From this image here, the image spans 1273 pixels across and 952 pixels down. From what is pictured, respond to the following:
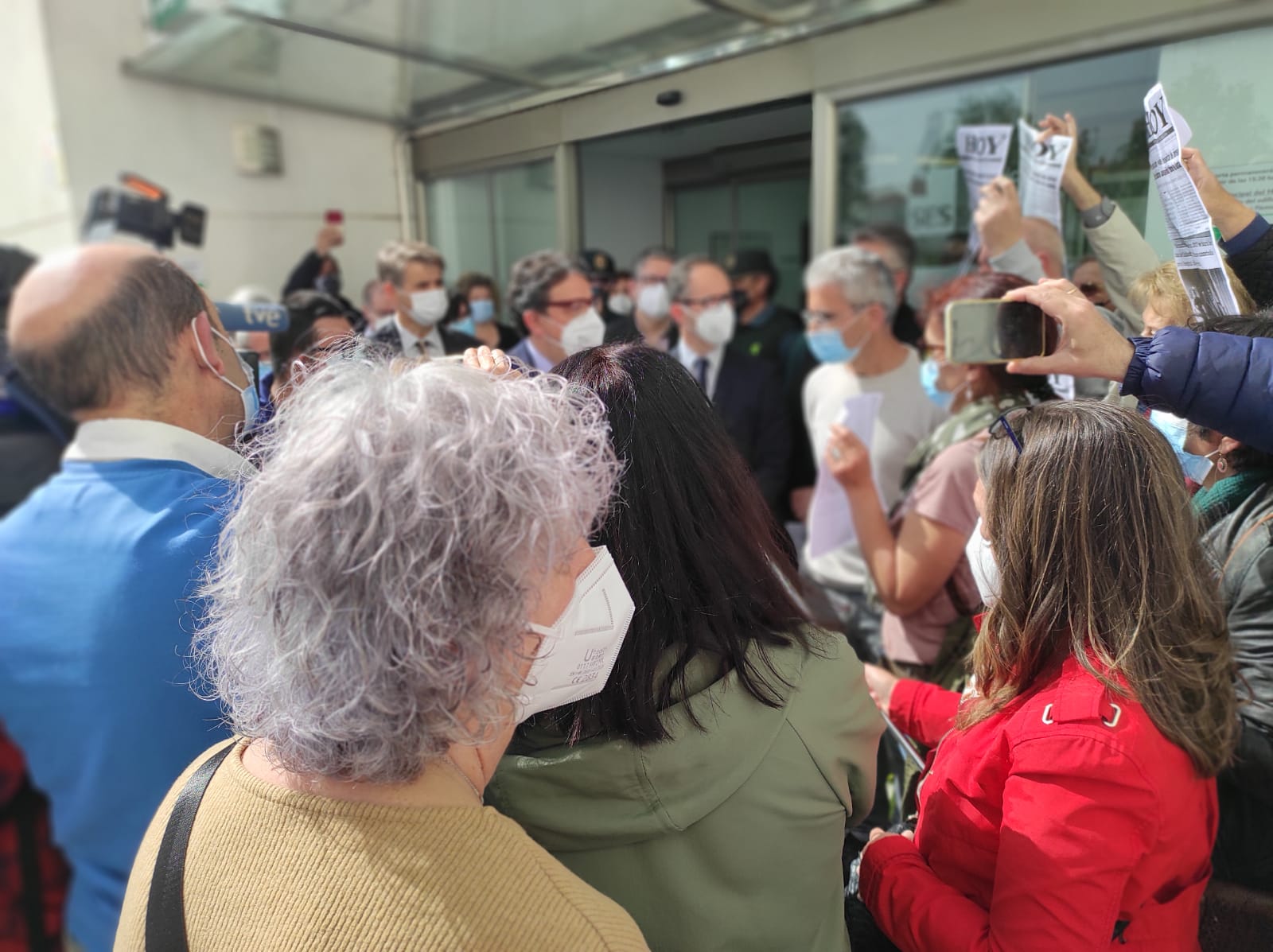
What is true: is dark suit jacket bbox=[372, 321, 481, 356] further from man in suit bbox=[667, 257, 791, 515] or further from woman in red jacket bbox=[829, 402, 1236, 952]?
woman in red jacket bbox=[829, 402, 1236, 952]

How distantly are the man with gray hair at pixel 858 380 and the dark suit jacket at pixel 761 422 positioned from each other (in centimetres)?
26

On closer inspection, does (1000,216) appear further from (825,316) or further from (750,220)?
(750,220)

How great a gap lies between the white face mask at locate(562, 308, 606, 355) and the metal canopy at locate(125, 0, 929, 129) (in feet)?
2.63

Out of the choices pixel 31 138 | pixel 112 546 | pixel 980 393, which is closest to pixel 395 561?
pixel 112 546

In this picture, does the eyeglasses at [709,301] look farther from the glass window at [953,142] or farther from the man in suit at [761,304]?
the glass window at [953,142]

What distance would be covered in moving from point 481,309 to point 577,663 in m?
3.31

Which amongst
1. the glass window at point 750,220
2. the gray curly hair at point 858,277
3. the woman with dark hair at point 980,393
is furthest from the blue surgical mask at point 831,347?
the glass window at point 750,220

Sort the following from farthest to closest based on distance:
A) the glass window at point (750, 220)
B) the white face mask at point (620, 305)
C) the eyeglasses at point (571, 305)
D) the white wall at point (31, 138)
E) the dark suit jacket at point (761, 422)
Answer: the white wall at point (31, 138)
the white face mask at point (620, 305)
the dark suit jacket at point (761, 422)
the glass window at point (750, 220)
the eyeglasses at point (571, 305)

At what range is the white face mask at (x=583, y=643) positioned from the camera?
2.67 ft

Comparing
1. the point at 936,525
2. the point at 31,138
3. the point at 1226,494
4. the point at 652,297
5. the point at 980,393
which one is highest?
the point at 31,138

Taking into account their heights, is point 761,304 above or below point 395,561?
above

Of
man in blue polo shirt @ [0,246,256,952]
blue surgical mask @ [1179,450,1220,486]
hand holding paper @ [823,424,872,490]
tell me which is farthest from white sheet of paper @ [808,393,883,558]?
man in blue polo shirt @ [0,246,256,952]

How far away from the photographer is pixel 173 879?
2.36 ft

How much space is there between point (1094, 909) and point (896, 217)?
389 centimetres
